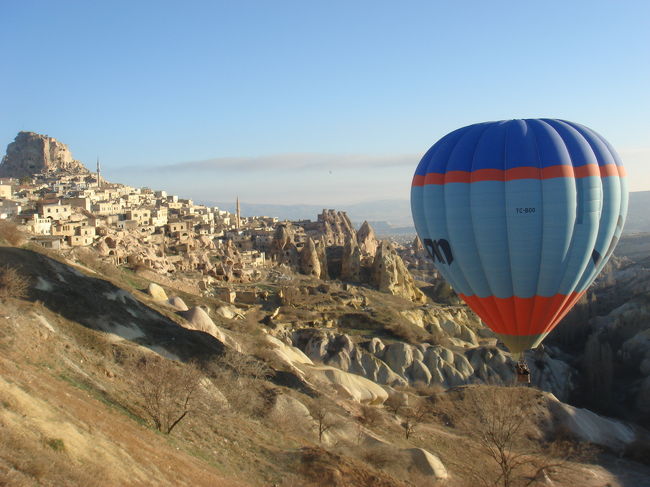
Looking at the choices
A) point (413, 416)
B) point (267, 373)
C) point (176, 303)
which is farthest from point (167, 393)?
point (176, 303)

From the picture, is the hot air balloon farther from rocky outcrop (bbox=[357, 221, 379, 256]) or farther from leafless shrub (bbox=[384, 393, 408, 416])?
rocky outcrop (bbox=[357, 221, 379, 256])

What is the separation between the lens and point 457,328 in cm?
6469

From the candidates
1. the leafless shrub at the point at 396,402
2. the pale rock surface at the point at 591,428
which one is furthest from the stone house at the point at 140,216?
the pale rock surface at the point at 591,428

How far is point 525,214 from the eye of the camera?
23281mm

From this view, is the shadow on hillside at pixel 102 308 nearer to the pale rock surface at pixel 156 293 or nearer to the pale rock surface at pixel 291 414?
the pale rock surface at pixel 291 414

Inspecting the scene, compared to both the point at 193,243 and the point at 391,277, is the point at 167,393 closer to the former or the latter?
the point at 193,243

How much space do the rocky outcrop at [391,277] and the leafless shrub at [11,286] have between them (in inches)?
2019

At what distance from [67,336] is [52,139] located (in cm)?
14473

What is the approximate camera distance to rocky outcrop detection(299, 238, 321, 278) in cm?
7288

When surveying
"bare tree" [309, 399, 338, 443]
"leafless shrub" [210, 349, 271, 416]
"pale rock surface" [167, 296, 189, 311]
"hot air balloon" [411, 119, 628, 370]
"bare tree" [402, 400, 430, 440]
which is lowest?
"bare tree" [402, 400, 430, 440]

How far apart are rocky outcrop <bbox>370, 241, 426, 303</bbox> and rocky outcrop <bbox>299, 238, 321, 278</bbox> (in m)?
6.84

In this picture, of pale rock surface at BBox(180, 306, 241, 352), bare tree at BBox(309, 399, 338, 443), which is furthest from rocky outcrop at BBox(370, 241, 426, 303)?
bare tree at BBox(309, 399, 338, 443)

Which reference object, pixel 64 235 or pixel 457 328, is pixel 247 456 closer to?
pixel 64 235

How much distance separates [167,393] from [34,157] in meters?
148
